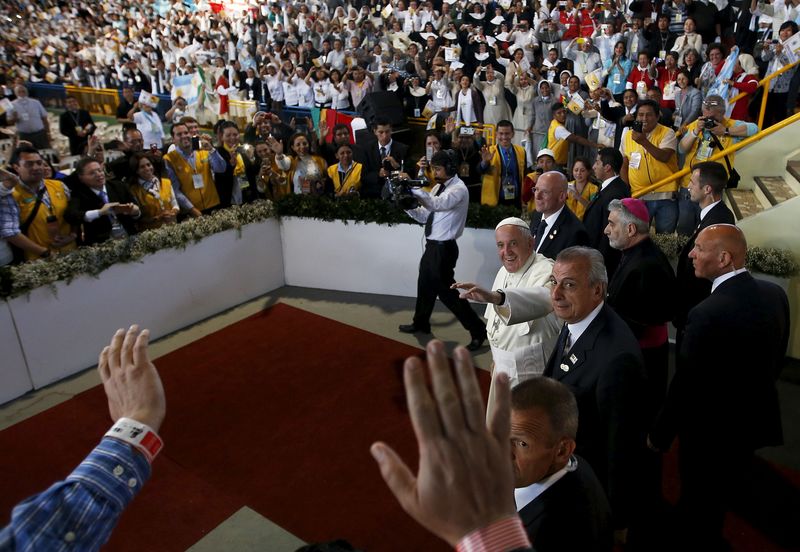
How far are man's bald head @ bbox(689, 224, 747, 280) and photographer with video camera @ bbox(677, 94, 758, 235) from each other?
11.5 feet

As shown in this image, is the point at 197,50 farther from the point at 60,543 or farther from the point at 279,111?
the point at 60,543

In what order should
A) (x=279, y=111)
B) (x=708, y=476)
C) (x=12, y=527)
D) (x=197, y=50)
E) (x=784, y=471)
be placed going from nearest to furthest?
(x=12, y=527)
(x=708, y=476)
(x=784, y=471)
(x=279, y=111)
(x=197, y=50)

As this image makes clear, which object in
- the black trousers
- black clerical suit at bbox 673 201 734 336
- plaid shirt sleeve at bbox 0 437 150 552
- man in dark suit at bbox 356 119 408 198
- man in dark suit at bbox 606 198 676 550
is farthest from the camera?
man in dark suit at bbox 356 119 408 198

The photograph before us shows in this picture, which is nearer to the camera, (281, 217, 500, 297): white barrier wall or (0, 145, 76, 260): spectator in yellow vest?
(0, 145, 76, 260): spectator in yellow vest

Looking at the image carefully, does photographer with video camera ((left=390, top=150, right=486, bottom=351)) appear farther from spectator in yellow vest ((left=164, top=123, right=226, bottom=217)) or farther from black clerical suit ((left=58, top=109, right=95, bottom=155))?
black clerical suit ((left=58, top=109, right=95, bottom=155))

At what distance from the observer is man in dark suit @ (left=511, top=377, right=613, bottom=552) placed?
6.06ft

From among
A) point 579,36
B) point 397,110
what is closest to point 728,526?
point 397,110

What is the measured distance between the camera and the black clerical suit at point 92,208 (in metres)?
5.72

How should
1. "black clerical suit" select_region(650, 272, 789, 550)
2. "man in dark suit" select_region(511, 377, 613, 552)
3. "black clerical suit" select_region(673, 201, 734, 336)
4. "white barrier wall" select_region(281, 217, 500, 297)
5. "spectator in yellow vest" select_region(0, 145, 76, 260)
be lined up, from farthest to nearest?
"white barrier wall" select_region(281, 217, 500, 297) < "spectator in yellow vest" select_region(0, 145, 76, 260) < "black clerical suit" select_region(673, 201, 734, 336) < "black clerical suit" select_region(650, 272, 789, 550) < "man in dark suit" select_region(511, 377, 613, 552)

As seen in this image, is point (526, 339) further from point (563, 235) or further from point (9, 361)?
point (9, 361)

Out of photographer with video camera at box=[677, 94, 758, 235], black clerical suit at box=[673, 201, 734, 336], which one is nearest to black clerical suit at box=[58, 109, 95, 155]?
photographer with video camera at box=[677, 94, 758, 235]

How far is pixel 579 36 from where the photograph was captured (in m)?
11.6

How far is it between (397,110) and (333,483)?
8145 mm

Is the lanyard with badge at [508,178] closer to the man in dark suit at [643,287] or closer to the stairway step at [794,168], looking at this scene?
the stairway step at [794,168]
